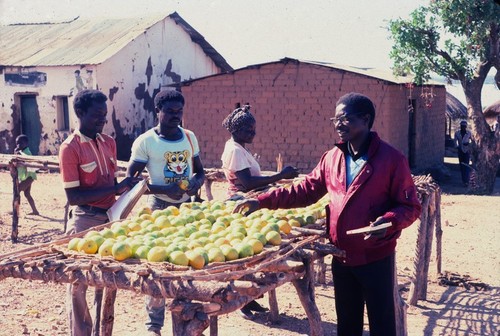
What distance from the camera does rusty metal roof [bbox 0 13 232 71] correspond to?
19734 mm

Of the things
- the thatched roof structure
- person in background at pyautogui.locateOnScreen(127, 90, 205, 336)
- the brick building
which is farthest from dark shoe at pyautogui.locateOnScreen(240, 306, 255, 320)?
the thatched roof structure

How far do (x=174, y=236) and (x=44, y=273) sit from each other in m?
0.85

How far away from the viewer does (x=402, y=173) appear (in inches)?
151

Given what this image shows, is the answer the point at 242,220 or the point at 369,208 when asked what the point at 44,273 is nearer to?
the point at 242,220

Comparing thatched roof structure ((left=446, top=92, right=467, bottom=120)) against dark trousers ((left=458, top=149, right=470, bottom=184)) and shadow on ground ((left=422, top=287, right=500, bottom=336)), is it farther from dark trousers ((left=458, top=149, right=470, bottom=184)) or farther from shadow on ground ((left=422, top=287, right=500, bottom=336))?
shadow on ground ((left=422, top=287, right=500, bottom=336))

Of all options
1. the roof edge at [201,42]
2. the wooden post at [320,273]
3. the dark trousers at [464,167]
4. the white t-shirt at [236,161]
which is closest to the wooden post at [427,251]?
the wooden post at [320,273]

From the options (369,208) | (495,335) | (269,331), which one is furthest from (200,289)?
(495,335)

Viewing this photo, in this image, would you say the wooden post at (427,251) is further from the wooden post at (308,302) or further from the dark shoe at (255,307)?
the wooden post at (308,302)

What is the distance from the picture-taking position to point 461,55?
15.1m

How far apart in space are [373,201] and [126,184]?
75.9 inches

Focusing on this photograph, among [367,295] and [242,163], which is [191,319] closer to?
[367,295]

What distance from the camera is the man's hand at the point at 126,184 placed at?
15.7 feet

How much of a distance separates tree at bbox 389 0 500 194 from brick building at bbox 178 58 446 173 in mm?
806

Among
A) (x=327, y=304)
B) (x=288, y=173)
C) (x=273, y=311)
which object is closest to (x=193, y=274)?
(x=288, y=173)
